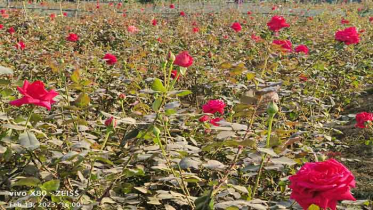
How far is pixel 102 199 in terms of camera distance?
4.38ft

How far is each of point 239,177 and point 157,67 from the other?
7.01 ft

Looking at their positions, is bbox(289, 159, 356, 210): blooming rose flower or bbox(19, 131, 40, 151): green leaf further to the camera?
bbox(19, 131, 40, 151): green leaf

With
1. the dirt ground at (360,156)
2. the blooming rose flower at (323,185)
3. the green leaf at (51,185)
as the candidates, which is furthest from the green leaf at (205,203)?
the dirt ground at (360,156)

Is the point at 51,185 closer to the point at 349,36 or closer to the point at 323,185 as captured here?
the point at 323,185

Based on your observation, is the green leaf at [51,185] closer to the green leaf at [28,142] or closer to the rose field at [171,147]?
the rose field at [171,147]

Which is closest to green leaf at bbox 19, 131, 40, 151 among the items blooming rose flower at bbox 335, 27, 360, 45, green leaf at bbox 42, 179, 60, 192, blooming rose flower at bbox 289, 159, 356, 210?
green leaf at bbox 42, 179, 60, 192

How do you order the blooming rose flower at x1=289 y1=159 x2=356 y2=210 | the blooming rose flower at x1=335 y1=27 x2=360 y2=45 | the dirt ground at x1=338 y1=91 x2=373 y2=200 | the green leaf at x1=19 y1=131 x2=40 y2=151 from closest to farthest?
1. the blooming rose flower at x1=289 y1=159 x2=356 y2=210
2. the green leaf at x1=19 y1=131 x2=40 y2=151
3. the dirt ground at x1=338 y1=91 x2=373 y2=200
4. the blooming rose flower at x1=335 y1=27 x2=360 y2=45

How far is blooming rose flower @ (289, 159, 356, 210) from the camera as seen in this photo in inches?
38.0

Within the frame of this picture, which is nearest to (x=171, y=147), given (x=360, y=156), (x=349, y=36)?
(x=349, y=36)

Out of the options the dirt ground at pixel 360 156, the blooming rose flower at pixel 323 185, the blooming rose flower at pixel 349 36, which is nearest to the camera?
the blooming rose flower at pixel 323 185

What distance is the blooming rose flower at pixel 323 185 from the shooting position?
0.96 metres

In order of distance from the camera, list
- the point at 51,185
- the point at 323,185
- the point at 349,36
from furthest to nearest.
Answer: the point at 349,36 → the point at 51,185 → the point at 323,185

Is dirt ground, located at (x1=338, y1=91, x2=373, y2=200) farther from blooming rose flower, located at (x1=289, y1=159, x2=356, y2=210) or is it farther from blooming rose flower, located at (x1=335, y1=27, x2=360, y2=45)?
blooming rose flower, located at (x1=289, y1=159, x2=356, y2=210)

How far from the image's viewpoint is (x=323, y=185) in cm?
96
